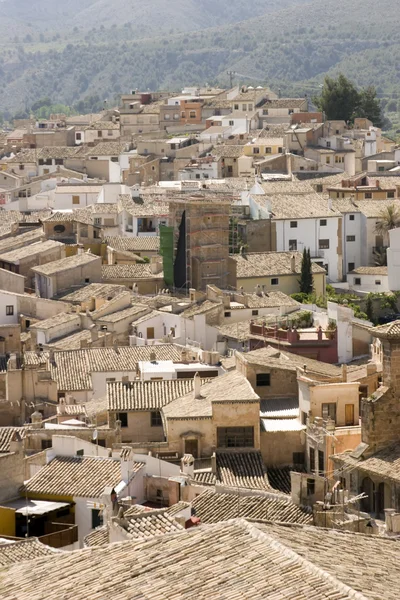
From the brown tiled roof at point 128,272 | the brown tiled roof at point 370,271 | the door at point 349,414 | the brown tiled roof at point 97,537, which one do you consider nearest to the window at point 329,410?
the door at point 349,414

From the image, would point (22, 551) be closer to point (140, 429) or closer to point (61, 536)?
point (61, 536)

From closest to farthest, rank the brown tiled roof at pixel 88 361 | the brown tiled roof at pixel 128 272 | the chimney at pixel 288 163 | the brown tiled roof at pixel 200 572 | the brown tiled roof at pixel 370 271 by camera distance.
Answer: the brown tiled roof at pixel 200 572 → the brown tiled roof at pixel 88 361 → the brown tiled roof at pixel 128 272 → the brown tiled roof at pixel 370 271 → the chimney at pixel 288 163

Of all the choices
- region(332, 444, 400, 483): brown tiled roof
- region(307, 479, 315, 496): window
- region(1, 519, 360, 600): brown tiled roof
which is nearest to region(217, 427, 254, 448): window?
region(332, 444, 400, 483): brown tiled roof

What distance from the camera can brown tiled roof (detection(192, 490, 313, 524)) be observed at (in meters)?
26.2

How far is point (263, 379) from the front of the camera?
34625mm

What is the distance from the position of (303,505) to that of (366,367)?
7503 mm

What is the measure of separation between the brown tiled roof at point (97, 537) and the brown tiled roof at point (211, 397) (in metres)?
6.80

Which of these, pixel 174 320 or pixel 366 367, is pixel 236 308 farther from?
pixel 366 367

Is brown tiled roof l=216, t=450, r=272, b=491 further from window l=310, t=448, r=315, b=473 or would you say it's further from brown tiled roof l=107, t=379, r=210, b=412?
brown tiled roof l=107, t=379, r=210, b=412

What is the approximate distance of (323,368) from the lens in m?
37.0

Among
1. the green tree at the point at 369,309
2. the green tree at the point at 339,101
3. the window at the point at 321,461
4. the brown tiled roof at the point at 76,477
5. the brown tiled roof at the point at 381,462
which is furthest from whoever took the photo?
the green tree at the point at 339,101

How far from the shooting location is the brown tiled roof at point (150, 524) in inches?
869

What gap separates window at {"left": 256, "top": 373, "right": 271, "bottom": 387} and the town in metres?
0.06

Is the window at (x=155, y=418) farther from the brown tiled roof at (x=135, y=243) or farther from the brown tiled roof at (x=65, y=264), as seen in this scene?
the brown tiled roof at (x=135, y=243)
